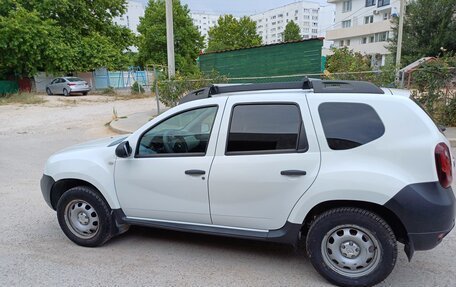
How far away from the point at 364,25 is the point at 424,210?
53.6 metres

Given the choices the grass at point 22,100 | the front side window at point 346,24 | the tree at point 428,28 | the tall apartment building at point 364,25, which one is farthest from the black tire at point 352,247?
the front side window at point 346,24

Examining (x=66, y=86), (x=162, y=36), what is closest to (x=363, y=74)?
(x=66, y=86)

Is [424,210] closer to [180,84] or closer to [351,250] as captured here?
[351,250]

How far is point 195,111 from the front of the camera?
349 cm

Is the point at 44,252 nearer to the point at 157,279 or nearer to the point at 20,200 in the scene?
the point at 157,279

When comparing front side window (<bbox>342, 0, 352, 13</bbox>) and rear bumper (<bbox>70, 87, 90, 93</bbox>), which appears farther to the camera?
front side window (<bbox>342, 0, 352, 13</bbox>)

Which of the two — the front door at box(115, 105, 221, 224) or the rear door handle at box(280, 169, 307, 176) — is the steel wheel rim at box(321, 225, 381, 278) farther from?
the front door at box(115, 105, 221, 224)

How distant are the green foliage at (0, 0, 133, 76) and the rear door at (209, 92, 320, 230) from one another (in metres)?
27.4

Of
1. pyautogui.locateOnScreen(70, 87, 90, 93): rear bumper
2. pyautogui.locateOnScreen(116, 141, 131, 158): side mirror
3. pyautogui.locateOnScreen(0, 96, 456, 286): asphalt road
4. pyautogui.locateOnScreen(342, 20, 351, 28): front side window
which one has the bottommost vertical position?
pyautogui.locateOnScreen(0, 96, 456, 286): asphalt road

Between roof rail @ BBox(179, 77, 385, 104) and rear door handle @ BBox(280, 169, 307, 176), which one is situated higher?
roof rail @ BBox(179, 77, 385, 104)

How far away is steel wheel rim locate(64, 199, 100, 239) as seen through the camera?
151 inches

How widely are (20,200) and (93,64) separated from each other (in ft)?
88.6

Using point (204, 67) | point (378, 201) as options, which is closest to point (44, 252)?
point (378, 201)

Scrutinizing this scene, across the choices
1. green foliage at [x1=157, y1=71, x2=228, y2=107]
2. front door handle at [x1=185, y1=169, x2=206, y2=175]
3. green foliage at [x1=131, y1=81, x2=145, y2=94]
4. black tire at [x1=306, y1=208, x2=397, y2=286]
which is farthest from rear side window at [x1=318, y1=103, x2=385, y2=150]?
green foliage at [x1=131, y1=81, x2=145, y2=94]
